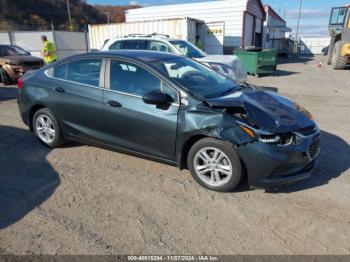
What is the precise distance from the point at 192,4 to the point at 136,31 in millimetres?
8998

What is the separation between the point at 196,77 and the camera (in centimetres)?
443

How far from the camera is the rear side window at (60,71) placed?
16.2 feet

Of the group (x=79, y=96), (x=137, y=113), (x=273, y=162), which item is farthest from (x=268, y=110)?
(x=79, y=96)

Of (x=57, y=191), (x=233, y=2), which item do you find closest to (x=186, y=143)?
(x=57, y=191)

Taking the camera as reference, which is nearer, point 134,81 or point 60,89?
point 134,81

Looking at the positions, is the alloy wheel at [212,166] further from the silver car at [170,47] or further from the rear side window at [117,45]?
the rear side window at [117,45]

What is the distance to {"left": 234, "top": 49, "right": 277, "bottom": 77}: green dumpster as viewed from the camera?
614 inches

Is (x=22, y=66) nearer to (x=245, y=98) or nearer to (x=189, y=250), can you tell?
(x=245, y=98)

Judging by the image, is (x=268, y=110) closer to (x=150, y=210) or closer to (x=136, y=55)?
(x=150, y=210)

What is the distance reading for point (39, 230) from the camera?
10.3 ft

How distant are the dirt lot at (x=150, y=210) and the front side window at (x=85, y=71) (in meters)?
1.18

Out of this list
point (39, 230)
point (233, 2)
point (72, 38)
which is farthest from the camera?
point (233, 2)

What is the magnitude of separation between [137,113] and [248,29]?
24.3 m

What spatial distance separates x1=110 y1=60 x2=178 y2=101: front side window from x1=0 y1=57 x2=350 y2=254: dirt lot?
1.11 m
